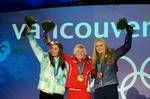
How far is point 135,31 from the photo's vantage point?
4.12 meters

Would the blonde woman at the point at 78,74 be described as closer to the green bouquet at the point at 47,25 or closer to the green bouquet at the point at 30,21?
the green bouquet at the point at 47,25

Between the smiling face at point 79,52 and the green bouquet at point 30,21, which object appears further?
the green bouquet at point 30,21

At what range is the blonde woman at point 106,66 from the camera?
3.79 m

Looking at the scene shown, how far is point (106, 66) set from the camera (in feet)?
12.6

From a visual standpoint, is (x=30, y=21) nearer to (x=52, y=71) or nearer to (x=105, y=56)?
(x=52, y=71)

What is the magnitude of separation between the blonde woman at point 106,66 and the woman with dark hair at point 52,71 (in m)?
0.30

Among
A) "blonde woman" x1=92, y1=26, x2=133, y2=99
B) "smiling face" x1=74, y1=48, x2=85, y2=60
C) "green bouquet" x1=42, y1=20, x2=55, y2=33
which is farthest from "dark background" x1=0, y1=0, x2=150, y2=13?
"smiling face" x1=74, y1=48, x2=85, y2=60

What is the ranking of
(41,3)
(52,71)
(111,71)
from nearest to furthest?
(111,71) → (52,71) → (41,3)

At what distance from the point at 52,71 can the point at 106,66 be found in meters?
0.50

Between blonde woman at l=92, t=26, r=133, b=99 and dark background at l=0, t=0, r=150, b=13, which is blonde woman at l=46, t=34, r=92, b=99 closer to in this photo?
blonde woman at l=92, t=26, r=133, b=99

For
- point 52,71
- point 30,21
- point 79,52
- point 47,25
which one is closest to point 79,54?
point 79,52

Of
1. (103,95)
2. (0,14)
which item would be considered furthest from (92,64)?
(0,14)

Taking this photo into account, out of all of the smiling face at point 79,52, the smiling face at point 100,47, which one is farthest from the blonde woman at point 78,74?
the smiling face at point 100,47

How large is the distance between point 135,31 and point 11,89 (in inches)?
51.8
